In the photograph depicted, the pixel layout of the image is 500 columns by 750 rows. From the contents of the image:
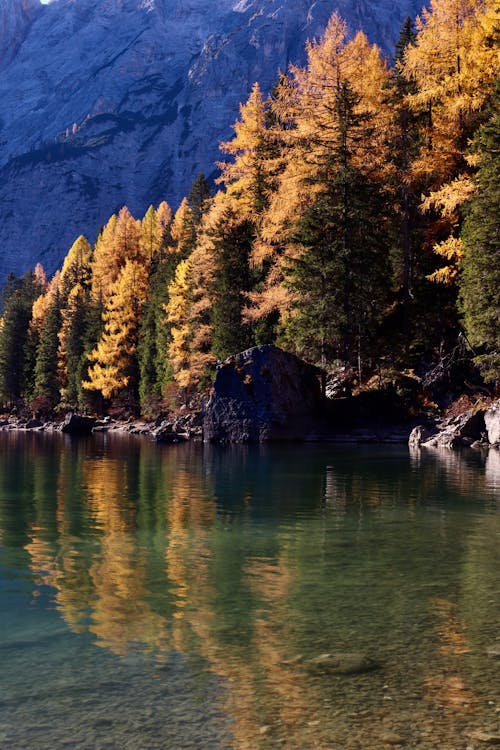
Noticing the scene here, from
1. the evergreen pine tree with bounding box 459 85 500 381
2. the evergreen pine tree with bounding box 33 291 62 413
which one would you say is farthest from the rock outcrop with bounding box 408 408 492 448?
the evergreen pine tree with bounding box 33 291 62 413

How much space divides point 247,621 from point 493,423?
24.1 metres

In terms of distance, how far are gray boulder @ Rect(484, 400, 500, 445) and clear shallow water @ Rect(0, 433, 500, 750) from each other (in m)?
14.2

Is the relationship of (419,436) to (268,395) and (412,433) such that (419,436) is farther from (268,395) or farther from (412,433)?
(268,395)

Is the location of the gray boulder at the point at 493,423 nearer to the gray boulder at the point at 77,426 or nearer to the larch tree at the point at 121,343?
the gray boulder at the point at 77,426

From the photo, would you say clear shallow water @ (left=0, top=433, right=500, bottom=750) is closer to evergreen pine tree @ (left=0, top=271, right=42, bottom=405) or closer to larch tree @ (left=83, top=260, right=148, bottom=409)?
larch tree @ (left=83, top=260, right=148, bottom=409)

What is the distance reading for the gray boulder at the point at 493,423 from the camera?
28.5 m

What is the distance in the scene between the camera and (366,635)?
627 cm

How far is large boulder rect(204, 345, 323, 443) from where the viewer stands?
3491cm

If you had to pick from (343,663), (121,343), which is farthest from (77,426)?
(343,663)

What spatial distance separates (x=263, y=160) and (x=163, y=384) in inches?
799

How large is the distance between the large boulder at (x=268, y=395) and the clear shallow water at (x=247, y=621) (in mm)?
19630

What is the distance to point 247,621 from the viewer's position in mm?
6664

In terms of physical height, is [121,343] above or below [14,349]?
below

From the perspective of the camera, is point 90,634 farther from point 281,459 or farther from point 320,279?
point 320,279
